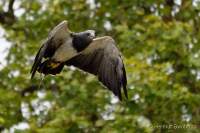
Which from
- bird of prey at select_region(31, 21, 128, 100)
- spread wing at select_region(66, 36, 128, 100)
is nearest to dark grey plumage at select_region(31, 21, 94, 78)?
bird of prey at select_region(31, 21, 128, 100)

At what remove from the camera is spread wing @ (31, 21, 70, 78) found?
919cm

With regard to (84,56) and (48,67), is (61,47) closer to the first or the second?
(48,67)

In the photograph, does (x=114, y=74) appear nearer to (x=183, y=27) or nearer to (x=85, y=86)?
Answer: (x=85, y=86)

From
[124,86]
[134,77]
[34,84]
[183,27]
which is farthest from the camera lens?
[34,84]

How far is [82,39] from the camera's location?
31.5ft

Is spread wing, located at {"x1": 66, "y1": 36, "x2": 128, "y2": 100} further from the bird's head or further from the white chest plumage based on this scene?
the white chest plumage

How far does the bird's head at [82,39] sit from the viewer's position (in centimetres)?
960

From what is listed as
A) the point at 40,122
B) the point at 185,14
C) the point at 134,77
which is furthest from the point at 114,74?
the point at 185,14

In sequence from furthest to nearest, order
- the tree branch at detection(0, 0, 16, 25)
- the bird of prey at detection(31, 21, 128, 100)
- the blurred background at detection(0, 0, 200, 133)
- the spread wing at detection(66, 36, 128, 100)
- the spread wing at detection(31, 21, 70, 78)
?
the tree branch at detection(0, 0, 16, 25) → the blurred background at detection(0, 0, 200, 133) → the spread wing at detection(66, 36, 128, 100) → the bird of prey at detection(31, 21, 128, 100) → the spread wing at detection(31, 21, 70, 78)

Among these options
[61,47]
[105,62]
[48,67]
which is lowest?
[105,62]

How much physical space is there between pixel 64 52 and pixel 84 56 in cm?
47

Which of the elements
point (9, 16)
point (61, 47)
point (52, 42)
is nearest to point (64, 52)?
point (61, 47)

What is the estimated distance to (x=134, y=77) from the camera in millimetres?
11023

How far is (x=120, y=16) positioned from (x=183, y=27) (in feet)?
4.59
